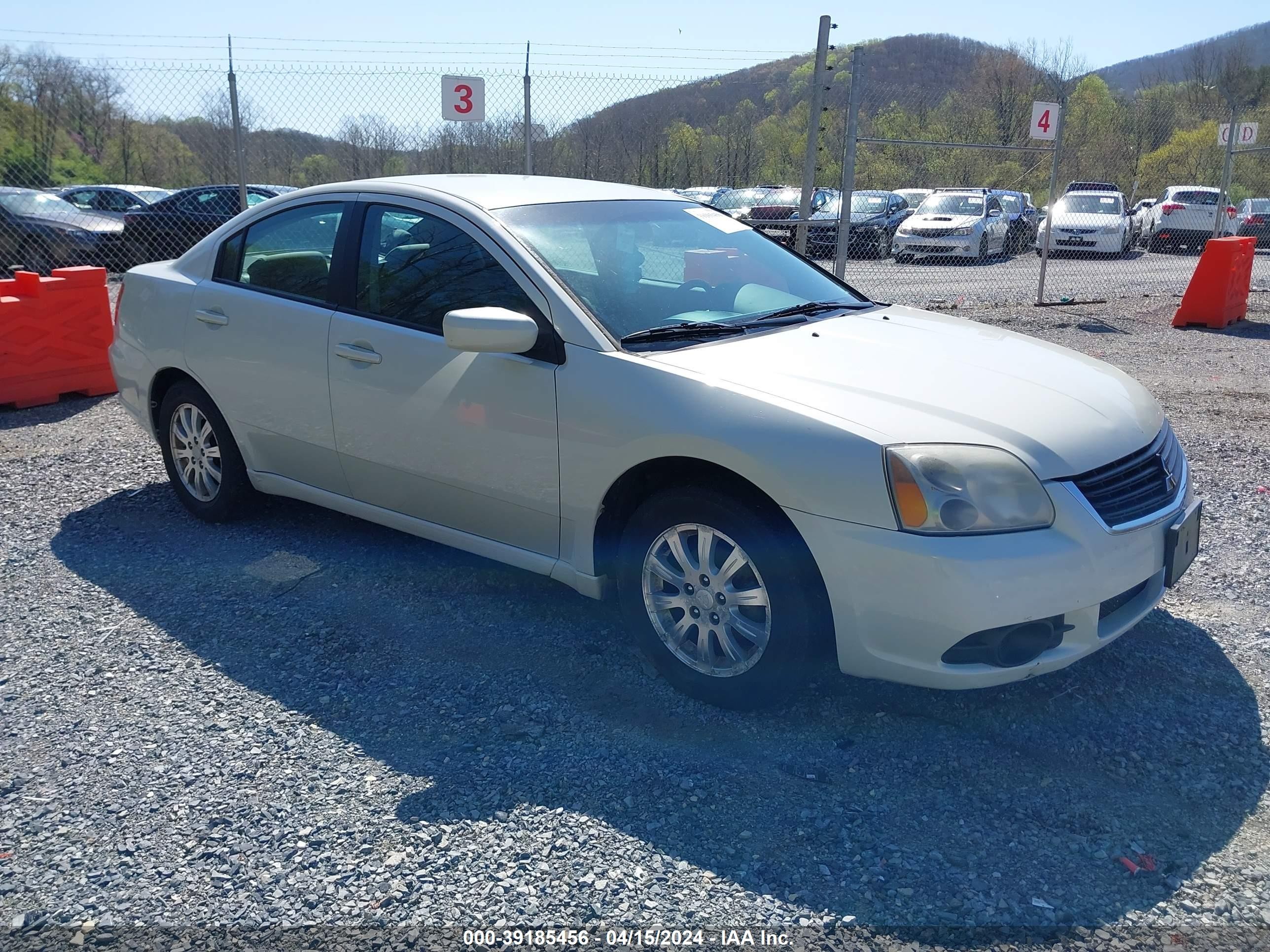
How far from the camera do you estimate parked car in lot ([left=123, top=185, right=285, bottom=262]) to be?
16.6 m

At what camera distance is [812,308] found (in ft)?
13.9

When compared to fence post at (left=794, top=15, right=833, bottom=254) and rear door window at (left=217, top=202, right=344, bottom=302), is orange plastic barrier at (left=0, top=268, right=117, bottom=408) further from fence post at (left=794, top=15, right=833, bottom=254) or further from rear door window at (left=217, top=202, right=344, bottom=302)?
fence post at (left=794, top=15, right=833, bottom=254)

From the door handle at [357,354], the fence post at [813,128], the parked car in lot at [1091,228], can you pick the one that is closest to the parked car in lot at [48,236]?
the fence post at [813,128]

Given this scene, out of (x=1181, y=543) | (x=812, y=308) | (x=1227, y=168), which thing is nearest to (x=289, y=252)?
(x=812, y=308)

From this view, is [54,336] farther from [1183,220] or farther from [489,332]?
[1183,220]

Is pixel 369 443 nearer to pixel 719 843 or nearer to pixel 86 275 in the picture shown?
pixel 719 843

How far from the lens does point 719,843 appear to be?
2.77m

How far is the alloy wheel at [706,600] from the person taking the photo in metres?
3.24

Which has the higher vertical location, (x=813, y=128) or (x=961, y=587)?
(x=813, y=128)

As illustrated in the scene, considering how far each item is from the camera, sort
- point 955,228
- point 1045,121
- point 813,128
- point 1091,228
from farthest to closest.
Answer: point 1091,228 < point 955,228 < point 1045,121 < point 813,128

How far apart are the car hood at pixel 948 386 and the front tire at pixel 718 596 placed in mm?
421

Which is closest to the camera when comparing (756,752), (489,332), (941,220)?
(756,752)

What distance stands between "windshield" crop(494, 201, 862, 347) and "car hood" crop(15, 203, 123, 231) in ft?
48.4

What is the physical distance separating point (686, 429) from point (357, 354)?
158 centimetres
